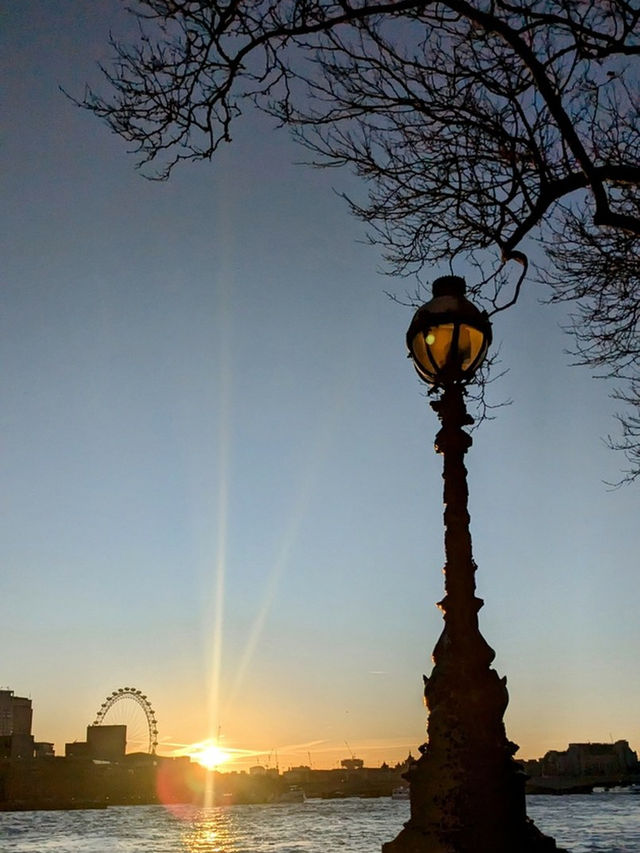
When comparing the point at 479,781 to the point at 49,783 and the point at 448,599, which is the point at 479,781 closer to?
the point at 448,599

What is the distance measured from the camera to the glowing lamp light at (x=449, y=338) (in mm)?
5031

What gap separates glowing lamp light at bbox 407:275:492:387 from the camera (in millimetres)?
5031

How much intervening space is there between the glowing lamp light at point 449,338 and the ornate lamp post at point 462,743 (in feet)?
1.09

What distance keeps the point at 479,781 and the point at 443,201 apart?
207 inches

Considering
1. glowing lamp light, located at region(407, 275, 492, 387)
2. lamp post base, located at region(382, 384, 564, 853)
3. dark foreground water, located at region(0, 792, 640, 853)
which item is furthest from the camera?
dark foreground water, located at region(0, 792, 640, 853)

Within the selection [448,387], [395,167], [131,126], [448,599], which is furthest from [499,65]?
[448,599]

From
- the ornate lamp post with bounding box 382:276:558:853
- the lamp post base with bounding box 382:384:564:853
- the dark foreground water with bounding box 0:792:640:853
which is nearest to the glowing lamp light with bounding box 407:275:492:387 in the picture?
the ornate lamp post with bounding box 382:276:558:853

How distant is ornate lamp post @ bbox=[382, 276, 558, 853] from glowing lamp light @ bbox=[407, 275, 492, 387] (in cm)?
33

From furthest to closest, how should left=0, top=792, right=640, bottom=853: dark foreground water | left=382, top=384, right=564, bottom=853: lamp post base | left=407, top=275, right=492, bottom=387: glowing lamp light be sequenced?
1. left=0, top=792, right=640, bottom=853: dark foreground water
2. left=407, top=275, right=492, bottom=387: glowing lamp light
3. left=382, top=384, right=564, bottom=853: lamp post base

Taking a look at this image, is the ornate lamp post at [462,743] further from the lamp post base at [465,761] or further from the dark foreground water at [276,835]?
the dark foreground water at [276,835]

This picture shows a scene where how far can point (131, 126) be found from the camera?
21.8 ft

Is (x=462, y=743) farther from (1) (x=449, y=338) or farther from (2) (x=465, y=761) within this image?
(1) (x=449, y=338)

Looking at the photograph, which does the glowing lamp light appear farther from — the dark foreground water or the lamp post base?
the dark foreground water

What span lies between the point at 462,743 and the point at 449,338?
219 cm
